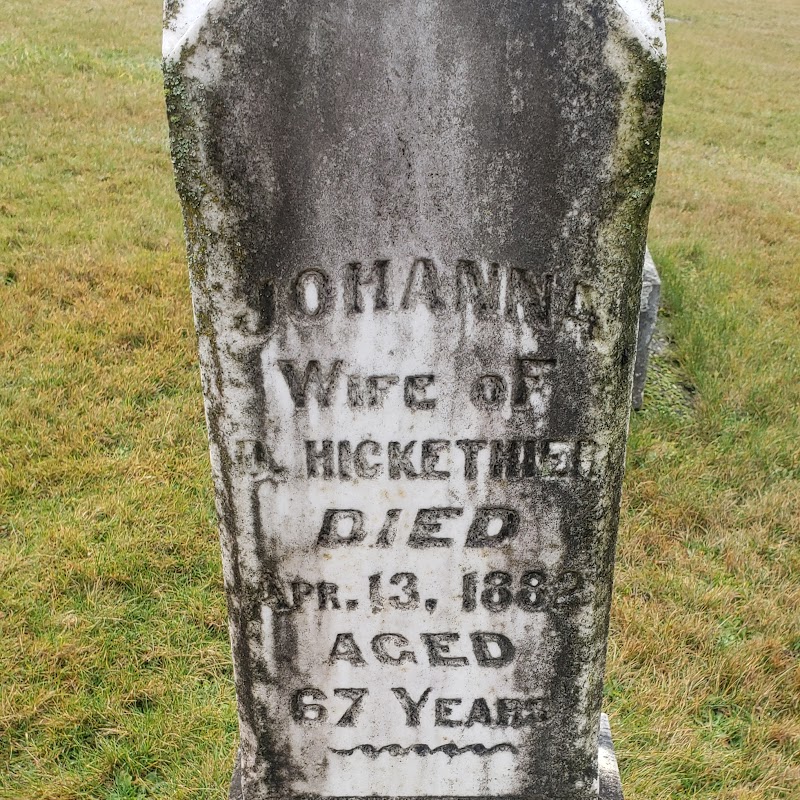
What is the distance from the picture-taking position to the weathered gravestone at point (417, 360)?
1.33 m

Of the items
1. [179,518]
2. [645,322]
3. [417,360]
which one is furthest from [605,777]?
[645,322]

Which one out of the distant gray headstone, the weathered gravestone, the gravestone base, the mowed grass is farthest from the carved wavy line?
the distant gray headstone

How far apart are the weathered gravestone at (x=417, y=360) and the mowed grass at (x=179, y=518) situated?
74cm

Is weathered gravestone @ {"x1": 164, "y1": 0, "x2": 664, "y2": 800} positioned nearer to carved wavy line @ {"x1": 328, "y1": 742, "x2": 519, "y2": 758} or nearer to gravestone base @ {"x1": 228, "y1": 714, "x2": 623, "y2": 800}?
carved wavy line @ {"x1": 328, "y1": 742, "x2": 519, "y2": 758}

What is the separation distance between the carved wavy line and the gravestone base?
32 centimetres

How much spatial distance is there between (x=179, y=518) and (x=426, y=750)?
1.70 m

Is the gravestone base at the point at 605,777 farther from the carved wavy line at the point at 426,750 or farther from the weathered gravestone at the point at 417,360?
the carved wavy line at the point at 426,750

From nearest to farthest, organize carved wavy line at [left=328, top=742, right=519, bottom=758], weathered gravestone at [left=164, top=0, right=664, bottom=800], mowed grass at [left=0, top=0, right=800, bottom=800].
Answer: weathered gravestone at [left=164, top=0, right=664, bottom=800], carved wavy line at [left=328, top=742, right=519, bottom=758], mowed grass at [left=0, top=0, right=800, bottom=800]

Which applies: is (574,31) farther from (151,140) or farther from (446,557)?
(151,140)

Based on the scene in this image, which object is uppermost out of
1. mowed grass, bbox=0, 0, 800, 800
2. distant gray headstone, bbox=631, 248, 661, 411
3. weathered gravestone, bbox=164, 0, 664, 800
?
weathered gravestone, bbox=164, 0, 664, 800

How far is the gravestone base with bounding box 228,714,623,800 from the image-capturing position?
211 cm

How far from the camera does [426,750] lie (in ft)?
6.49

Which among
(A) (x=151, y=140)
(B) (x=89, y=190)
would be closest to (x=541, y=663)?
(B) (x=89, y=190)

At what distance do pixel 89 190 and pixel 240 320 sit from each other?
18.3ft
